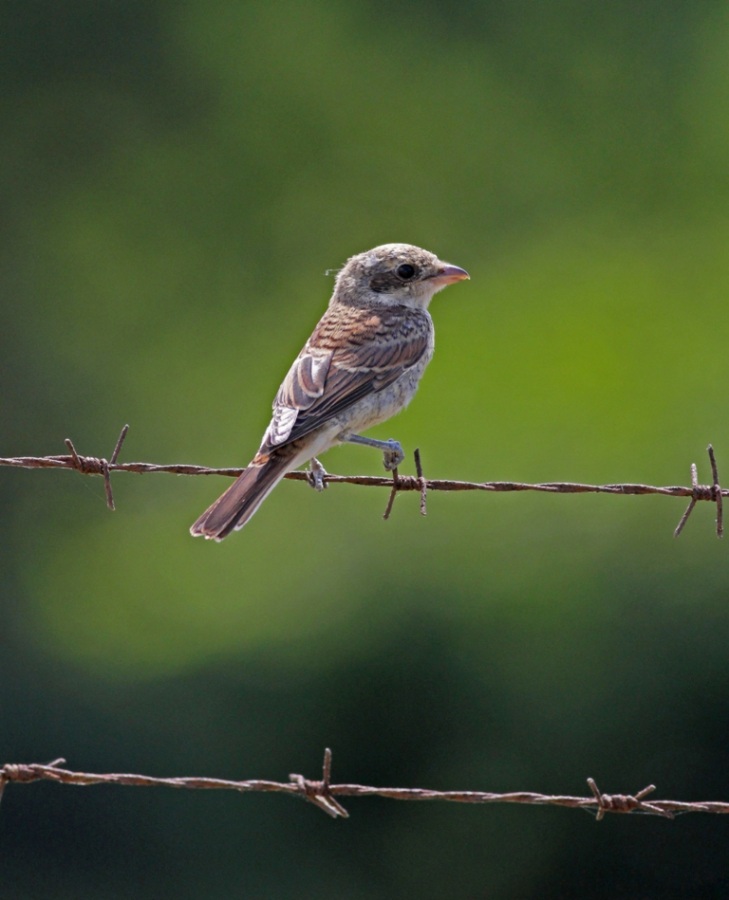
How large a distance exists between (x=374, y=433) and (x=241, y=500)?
22.7ft

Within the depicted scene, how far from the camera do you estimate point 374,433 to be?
12.0m

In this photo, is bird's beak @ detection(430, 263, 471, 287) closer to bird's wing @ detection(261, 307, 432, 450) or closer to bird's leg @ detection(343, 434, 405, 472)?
bird's wing @ detection(261, 307, 432, 450)

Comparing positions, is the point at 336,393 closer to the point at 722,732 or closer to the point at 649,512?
the point at 722,732

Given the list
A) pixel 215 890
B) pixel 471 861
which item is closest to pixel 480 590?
pixel 471 861

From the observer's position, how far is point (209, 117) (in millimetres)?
21078

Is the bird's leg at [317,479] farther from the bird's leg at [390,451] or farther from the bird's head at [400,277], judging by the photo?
the bird's head at [400,277]

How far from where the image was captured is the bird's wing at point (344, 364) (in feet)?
18.4

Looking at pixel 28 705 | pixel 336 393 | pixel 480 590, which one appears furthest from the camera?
pixel 480 590

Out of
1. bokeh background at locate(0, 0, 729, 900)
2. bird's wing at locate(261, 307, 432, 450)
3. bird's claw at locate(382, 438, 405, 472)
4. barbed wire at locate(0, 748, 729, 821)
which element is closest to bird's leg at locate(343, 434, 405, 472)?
bird's claw at locate(382, 438, 405, 472)

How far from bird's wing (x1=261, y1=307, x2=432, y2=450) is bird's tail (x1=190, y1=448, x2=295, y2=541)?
118 millimetres

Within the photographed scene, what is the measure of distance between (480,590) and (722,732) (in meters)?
2.09

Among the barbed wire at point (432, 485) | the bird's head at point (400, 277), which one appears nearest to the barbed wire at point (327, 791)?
the barbed wire at point (432, 485)

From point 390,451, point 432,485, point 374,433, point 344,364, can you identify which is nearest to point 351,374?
point 344,364

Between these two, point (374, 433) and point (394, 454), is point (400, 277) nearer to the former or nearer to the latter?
point (394, 454)
